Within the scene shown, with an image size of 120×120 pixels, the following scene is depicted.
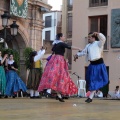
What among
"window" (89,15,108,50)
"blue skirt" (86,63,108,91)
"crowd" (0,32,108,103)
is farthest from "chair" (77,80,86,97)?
"blue skirt" (86,63,108,91)

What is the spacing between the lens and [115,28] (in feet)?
81.2

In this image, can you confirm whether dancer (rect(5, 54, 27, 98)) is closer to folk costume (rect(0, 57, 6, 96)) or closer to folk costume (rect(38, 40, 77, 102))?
folk costume (rect(0, 57, 6, 96))

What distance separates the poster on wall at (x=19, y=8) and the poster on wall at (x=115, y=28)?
613 cm

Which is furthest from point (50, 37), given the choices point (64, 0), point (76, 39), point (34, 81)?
point (34, 81)

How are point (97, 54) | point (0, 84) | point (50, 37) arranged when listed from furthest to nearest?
1. point (50, 37)
2. point (0, 84)
3. point (97, 54)

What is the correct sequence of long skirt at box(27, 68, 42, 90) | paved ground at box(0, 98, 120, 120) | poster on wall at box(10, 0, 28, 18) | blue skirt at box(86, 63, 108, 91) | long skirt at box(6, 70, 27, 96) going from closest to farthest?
paved ground at box(0, 98, 120, 120)
blue skirt at box(86, 63, 108, 91)
long skirt at box(6, 70, 27, 96)
long skirt at box(27, 68, 42, 90)
poster on wall at box(10, 0, 28, 18)

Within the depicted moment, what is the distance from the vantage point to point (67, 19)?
40.5 metres

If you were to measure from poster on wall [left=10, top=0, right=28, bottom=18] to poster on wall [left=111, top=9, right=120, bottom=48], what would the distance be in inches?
242

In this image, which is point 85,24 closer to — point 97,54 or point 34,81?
point 34,81

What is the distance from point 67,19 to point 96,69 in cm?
3144

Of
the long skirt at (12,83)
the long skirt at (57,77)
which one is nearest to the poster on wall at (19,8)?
the long skirt at (12,83)

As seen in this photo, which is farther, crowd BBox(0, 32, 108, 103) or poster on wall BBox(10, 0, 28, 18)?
poster on wall BBox(10, 0, 28, 18)

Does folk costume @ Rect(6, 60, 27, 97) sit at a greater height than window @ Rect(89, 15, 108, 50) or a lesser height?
lesser

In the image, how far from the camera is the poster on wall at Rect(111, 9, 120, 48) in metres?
24.7
